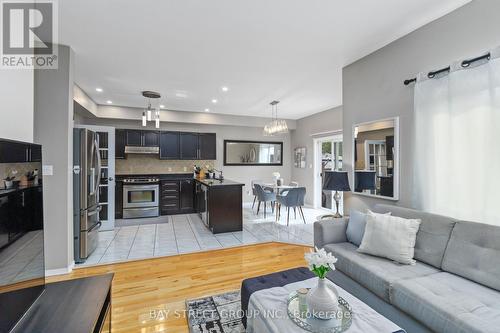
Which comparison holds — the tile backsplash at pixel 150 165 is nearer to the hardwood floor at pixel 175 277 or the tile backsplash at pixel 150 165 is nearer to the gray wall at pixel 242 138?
the gray wall at pixel 242 138

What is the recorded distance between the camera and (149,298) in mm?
2303

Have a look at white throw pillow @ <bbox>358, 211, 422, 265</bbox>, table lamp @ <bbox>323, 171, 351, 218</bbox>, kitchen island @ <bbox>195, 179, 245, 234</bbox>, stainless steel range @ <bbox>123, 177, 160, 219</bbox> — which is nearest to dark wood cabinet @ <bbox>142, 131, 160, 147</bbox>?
stainless steel range @ <bbox>123, 177, 160, 219</bbox>

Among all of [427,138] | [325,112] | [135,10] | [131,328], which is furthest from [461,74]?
[325,112]

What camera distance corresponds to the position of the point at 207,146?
6.54 meters

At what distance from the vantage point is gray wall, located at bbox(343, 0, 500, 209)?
195 cm

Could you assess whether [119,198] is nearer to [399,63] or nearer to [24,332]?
[24,332]

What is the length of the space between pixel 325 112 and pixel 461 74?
415 centimetres

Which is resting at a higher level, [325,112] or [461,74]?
[325,112]

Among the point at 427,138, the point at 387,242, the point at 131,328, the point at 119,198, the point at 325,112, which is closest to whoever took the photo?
the point at 131,328

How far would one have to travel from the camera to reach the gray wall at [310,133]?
19.2 feet

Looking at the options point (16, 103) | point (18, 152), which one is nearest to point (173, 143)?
point (16, 103)

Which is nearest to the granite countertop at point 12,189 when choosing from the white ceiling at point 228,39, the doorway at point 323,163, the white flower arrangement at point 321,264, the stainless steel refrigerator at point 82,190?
the white flower arrangement at point 321,264

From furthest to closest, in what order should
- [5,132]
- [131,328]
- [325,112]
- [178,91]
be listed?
[325,112]
[178,91]
[131,328]
[5,132]

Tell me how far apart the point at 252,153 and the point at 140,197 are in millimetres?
3462
